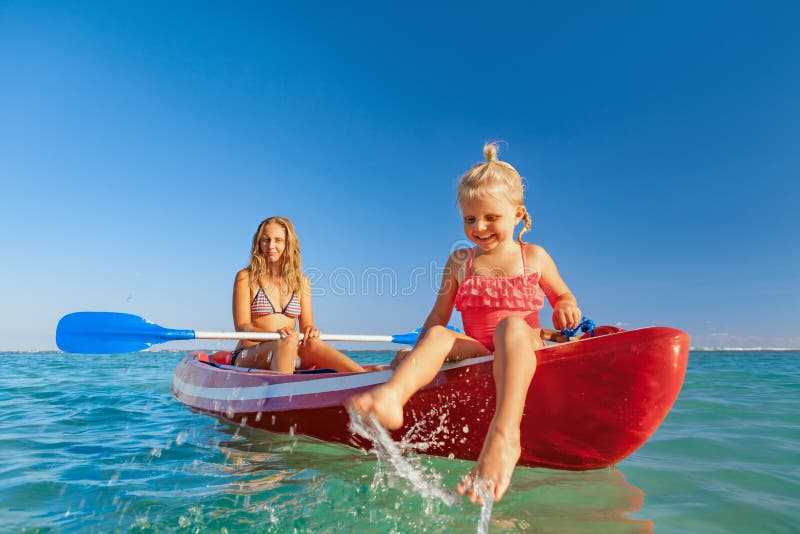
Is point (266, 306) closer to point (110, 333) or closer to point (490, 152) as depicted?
point (110, 333)

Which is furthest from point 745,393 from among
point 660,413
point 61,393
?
point 61,393

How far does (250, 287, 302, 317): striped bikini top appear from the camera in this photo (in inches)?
171

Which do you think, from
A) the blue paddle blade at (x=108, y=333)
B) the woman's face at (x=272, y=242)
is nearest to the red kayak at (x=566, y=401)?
the woman's face at (x=272, y=242)

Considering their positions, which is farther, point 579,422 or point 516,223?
point 516,223

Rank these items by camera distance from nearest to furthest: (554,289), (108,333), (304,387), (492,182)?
1. (492,182)
2. (554,289)
3. (304,387)
4. (108,333)

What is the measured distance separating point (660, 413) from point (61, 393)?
6.64 m

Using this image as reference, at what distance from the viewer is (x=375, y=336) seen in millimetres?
5266

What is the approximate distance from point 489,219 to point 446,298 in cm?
48

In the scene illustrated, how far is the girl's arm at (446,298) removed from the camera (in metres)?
2.61

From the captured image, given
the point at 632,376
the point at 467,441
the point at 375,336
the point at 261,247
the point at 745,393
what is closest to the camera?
the point at 632,376

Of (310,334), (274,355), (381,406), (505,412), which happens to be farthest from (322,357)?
(505,412)

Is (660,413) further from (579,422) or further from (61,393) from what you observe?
(61,393)

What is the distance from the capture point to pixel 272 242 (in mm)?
4352

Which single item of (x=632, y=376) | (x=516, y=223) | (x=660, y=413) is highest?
(x=516, y=223)
